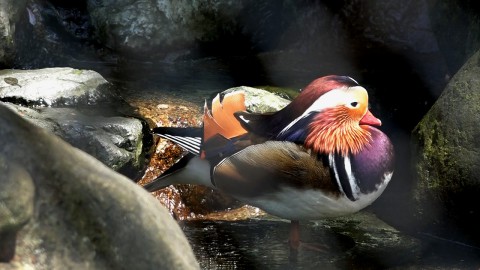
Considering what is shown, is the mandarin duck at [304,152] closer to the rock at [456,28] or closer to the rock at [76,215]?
the rock at [456,28]

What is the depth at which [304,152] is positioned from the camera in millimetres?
3043

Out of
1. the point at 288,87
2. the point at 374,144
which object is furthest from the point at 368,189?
the point at 288,87

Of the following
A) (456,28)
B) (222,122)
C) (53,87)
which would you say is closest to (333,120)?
(222,122)

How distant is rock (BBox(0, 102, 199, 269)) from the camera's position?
4.49ft

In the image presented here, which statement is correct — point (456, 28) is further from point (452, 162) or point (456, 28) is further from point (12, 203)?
point (12, 203)

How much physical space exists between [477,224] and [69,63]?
2.94m

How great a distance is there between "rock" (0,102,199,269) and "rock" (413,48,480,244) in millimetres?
2092

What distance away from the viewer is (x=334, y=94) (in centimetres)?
310

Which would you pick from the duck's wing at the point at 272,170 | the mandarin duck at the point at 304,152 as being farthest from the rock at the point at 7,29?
the duck's wing at the point at 272,170

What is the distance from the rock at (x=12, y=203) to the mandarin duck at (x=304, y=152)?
1.75 metres

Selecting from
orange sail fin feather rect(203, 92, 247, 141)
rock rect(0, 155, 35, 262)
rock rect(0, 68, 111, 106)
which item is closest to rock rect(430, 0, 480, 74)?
orange sail fin feather rect(203, 92, 247, 141)

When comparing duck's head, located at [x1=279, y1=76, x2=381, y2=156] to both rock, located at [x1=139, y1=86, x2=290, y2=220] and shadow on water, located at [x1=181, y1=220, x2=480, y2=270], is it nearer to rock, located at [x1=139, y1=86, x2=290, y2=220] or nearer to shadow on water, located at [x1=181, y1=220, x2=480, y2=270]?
shadow on water, located at [x1=181, y1=220, x2=480, y2=270]

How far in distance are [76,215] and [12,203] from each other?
0.38 feet

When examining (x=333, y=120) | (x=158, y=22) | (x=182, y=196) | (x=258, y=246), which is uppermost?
(x=333, y=120)
